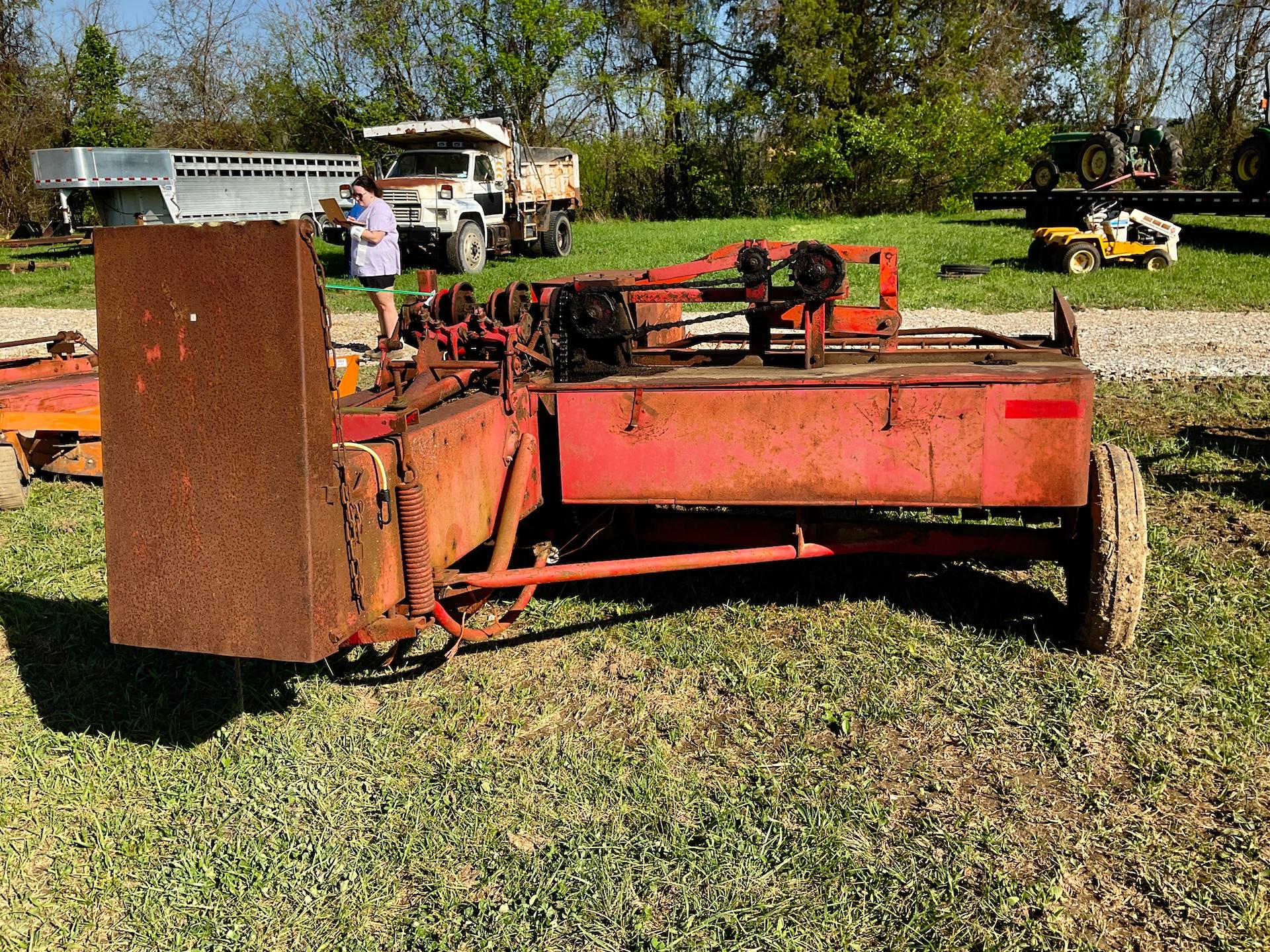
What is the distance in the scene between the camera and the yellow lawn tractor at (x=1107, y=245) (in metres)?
14.1

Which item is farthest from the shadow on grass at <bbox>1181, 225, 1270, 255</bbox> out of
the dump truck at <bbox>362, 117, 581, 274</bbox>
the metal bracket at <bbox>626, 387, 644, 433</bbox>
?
the metal bracket at <bbox>626, 387, 644, 433</bbox>

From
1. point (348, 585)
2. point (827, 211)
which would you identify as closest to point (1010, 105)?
point (827, 211)

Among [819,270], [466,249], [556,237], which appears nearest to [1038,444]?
[819,270]

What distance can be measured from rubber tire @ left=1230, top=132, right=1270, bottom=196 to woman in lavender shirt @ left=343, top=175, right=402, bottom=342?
14398 mm

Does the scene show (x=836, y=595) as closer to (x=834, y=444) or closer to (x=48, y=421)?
(x=834, y=444)

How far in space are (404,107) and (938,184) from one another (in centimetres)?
1584

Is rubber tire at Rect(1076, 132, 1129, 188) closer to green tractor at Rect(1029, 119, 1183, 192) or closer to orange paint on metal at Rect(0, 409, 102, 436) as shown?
green tractor at Rect(1029, 119, 1183, 192)

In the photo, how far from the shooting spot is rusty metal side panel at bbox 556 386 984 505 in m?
3.40

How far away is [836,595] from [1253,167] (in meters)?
17.1

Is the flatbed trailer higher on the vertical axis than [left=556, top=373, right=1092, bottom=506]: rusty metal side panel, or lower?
higher

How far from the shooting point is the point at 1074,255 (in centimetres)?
1405

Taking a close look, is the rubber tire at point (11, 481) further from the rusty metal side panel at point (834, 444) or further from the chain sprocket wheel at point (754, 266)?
the chain sprocket wheel at point (754, 266)

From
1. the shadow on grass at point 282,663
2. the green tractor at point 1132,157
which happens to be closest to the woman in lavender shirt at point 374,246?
the shadow on grass at point 282,663

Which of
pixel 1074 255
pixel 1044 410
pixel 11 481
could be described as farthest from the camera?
pixel 1074 255
